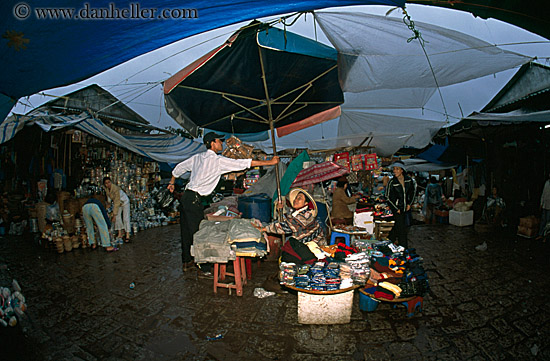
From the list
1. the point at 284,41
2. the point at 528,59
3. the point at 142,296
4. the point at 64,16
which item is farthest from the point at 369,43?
the point at 142,296

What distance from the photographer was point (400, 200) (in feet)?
19.7

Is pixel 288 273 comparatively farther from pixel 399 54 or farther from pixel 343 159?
pixel 343 159

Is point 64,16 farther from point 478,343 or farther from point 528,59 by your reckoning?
point 528,59

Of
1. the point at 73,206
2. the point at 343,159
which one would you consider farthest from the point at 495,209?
the point at 73,206

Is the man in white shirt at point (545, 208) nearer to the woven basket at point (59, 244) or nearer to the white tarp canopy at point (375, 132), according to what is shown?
the white tarp canopy at point (375, 132)

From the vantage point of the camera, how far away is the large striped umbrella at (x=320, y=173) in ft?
18.5

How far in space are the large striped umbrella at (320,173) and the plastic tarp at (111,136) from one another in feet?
17.5

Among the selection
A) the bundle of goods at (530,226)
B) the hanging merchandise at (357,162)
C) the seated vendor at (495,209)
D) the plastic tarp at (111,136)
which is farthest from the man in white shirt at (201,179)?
the seated vendor at (495,209)

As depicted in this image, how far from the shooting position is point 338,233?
202 inches

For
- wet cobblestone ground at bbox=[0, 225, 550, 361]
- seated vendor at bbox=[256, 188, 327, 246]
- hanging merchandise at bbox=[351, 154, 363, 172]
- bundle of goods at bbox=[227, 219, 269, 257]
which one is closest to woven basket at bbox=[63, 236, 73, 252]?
wet cobblestone ground at bbox=[0, 225, 550, 361]

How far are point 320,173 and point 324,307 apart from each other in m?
2.91

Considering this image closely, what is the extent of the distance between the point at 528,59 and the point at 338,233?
149 inches

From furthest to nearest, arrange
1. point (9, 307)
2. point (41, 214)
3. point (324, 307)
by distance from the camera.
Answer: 1. point (41, 214)
2. point (324, 307)
3. point (9, 307)

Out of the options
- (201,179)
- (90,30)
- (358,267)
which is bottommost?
(358,267)
